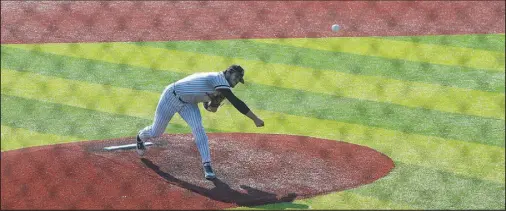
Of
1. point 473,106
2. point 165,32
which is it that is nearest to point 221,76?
A: point 473,106

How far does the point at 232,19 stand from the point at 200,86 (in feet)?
17.3

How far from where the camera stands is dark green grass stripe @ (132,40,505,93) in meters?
10.0

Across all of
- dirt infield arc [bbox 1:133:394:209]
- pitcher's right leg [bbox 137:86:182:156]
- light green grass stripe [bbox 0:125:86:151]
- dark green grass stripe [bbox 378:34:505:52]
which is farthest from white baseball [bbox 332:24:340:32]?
pitcher's right leg [bbox 137:86:182:156]

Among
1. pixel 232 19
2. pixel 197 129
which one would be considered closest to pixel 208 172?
pixel 197 129

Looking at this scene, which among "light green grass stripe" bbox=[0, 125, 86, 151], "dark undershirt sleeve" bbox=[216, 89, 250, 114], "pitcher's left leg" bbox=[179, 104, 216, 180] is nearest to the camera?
"dark undershirt sleeve" bbox=[216, 89, 250, 114]

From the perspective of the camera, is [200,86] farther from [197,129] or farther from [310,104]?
[310,104]

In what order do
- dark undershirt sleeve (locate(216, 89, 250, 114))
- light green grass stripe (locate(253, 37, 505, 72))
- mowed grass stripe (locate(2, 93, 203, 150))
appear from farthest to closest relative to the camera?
light green grass stripe (locate(253, 37, 505, 72))
mowed grass stripe (locate(2, 93, 203, 150))
dark undershirt sleeve (locate(216, 89, 250, 114))

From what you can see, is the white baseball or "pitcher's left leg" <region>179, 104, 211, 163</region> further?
the white baseball

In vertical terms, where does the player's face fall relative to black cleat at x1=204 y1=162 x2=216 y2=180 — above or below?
above

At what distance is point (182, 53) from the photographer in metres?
10.9

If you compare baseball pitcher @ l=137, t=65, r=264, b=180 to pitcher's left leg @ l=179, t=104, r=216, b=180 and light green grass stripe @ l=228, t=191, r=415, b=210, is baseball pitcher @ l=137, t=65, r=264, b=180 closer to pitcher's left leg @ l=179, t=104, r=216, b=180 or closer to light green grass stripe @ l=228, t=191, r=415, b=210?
pitcher's left leg @ l=179, t=104, r=216, b=180

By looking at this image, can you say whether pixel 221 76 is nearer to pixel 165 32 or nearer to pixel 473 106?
pixel 473 106

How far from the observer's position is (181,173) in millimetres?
6922

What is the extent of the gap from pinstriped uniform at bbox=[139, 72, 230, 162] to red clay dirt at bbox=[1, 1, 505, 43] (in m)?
4.31
